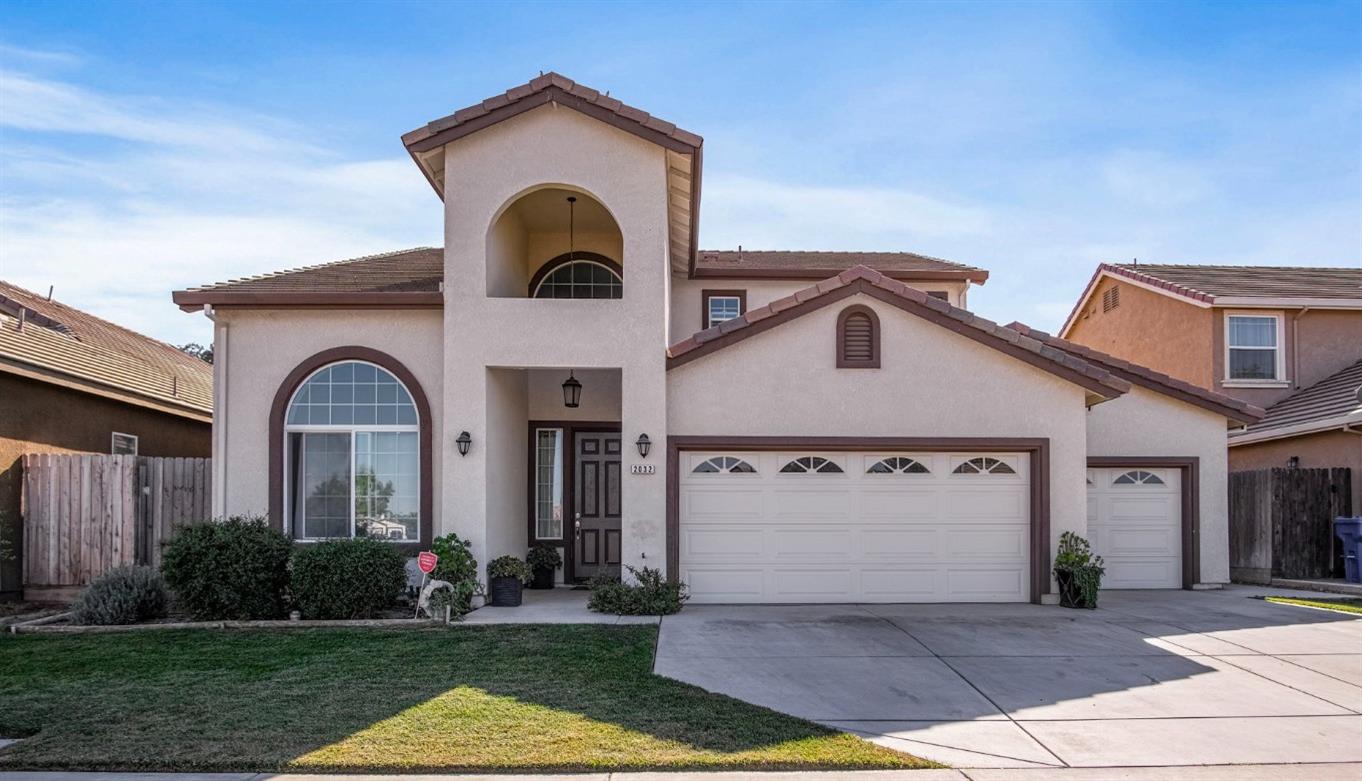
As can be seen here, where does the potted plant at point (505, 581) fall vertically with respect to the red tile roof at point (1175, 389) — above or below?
below

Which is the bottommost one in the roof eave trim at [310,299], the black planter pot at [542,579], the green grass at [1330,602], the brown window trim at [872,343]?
the green grass at [1330,602]

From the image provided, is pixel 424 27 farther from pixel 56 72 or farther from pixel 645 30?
pixel 56 72

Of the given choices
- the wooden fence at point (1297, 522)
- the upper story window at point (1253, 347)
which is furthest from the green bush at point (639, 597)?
the upper story window at point (1253, 347)

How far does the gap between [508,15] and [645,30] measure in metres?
1.73

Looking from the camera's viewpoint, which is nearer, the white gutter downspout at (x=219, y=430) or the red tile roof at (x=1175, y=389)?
the white gutter downspout at (x=219, y=430)

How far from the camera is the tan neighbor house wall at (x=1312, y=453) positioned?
16516mm

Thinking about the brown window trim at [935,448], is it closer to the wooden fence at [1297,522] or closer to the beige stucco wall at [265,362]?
the beige stucco wall at [265,362]

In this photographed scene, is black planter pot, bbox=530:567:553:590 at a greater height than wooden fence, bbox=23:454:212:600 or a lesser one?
lesser

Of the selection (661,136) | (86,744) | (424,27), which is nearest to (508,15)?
(424,27)

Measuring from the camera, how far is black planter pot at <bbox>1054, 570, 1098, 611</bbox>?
12.9 metres

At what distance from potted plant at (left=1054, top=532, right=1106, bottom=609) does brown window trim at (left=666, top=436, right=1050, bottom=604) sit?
0.24 metres

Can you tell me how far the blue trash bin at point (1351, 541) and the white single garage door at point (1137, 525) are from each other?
294 cm

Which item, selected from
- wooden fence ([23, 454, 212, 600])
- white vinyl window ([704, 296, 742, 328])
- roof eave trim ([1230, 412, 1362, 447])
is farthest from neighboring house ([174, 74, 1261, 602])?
roof eave trim ([1230, 412, 1362, 447])

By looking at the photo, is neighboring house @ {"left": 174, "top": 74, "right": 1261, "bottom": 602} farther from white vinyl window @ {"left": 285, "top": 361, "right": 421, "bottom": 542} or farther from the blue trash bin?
the blue trash bin
